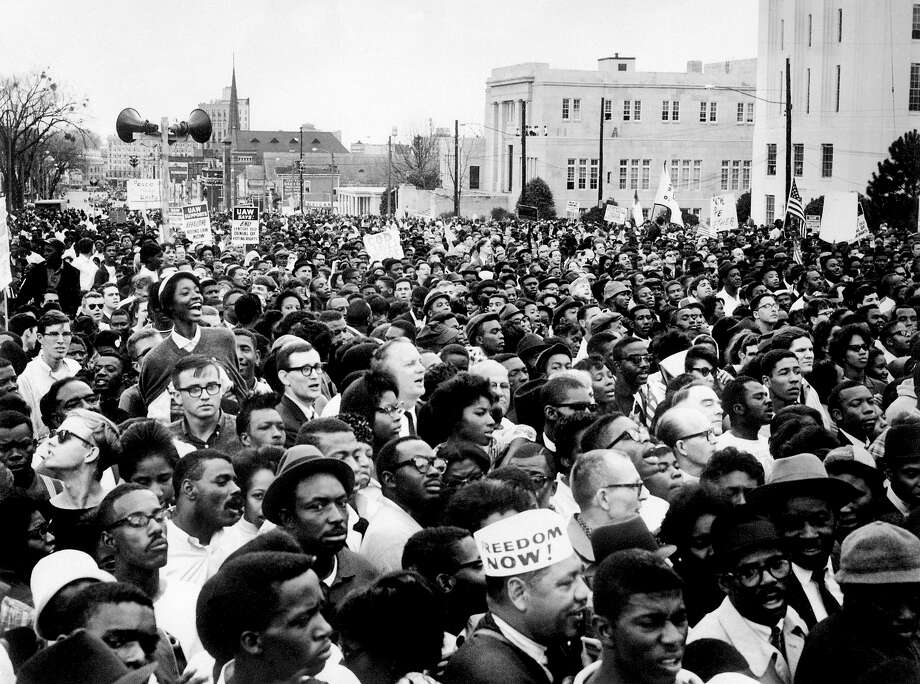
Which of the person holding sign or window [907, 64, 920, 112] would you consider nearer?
the person holding sign

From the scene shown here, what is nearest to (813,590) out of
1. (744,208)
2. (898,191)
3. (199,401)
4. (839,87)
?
(199,401)

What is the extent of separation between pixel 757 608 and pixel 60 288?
1285 centimetres

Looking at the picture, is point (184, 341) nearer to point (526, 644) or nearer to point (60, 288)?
point (526, 644)

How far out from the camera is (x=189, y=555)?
572cm

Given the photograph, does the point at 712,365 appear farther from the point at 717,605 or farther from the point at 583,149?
the point at 583,149

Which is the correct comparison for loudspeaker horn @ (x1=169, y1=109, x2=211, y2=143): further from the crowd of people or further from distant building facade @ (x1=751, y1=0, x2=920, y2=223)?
distant building facade @ (x1=751, y1=0, x2=920, y2=223)

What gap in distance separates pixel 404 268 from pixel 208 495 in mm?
13404

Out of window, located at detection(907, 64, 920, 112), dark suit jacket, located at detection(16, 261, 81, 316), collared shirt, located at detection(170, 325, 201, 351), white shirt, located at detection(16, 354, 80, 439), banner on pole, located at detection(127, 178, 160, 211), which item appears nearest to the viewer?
collared shirt, located at detection(170, 325, 201, 351)

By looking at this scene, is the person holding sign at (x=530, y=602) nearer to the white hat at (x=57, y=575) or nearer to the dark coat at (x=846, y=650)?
the dark coat at (x=846, y=650)

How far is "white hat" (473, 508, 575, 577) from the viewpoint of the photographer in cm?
456

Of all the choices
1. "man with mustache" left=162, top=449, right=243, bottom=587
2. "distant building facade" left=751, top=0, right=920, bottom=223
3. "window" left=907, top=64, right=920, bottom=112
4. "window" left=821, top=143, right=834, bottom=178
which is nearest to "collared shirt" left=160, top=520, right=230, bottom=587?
"man with mustache" left=162, top=449, right=243, bottom=587

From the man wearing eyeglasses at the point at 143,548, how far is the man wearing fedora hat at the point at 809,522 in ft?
8.05

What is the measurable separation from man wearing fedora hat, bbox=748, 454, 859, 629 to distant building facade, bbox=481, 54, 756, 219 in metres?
87.8

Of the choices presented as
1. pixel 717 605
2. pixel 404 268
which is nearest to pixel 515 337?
pixel 717 605
